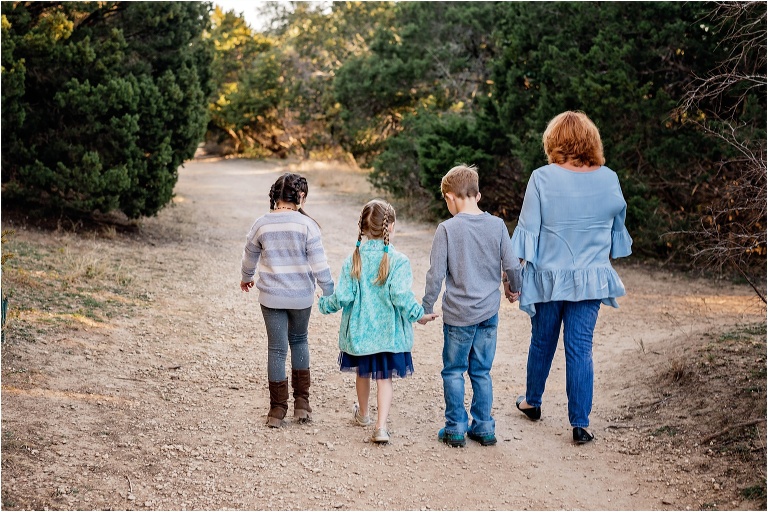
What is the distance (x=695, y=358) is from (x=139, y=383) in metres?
4.13

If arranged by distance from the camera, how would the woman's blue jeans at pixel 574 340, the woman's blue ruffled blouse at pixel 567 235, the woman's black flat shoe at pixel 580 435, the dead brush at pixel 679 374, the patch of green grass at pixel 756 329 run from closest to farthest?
the woman's blue ruffled blouse at pixel 567 235
the woman's blue jeans at pixel 574 340
the woman's black flat shoe at pixel 580 435
the dead brush at pixel 679 374
the patch of green grass at pixel 756 329

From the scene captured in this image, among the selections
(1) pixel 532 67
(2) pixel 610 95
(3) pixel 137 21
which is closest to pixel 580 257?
(2) pixel 610 95

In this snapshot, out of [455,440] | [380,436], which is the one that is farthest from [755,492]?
[380,436]

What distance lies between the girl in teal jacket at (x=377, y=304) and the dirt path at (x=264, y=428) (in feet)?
1.60

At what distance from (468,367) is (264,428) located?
4.23 ft

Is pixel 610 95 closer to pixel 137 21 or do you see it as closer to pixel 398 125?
pixel 137 21

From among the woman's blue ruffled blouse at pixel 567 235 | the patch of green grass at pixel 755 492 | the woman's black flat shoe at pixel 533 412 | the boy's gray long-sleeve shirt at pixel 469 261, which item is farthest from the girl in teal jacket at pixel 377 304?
the patch of green grass at pixel 755 492

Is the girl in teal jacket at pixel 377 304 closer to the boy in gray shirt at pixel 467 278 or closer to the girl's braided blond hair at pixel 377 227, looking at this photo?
the girl's braided blond hair at pixel 377 227

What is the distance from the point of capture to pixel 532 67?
12.2 metres

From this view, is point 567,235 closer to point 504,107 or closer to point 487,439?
point 487,439

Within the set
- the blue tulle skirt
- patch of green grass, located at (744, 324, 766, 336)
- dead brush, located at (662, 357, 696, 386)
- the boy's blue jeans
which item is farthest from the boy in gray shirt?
patch of green grass, located at (744, 324, 766, 336)

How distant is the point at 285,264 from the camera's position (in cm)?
466

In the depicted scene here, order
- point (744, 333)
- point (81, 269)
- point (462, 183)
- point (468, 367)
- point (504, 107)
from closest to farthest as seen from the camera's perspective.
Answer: point (462, 183), point (468, 367), point (744, 333), point (81, 269), point (504, 107)

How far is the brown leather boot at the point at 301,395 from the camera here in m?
4.92
